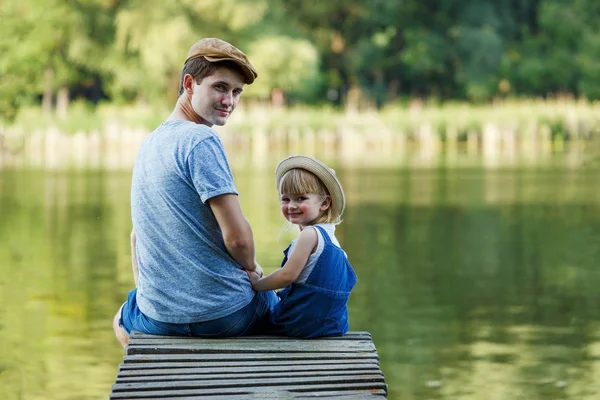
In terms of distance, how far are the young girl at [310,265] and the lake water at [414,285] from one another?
1.84 ft

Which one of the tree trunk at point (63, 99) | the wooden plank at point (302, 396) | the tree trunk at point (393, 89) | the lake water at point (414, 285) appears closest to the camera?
the wooden plank at point (302, 396)

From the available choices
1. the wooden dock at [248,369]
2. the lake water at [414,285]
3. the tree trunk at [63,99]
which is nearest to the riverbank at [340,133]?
the tree trunk at [63,99]

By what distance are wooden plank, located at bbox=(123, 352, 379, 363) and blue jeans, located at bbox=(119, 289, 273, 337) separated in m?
0.24

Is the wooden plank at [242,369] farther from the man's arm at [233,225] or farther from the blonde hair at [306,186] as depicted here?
the blonde hair at [306,186]

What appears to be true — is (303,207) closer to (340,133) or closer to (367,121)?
(340,133)

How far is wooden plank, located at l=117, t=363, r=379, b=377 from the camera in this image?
368cm

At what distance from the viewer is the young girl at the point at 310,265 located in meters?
4.21

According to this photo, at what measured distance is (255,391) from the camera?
3523mm

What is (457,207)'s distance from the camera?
16.9 meters

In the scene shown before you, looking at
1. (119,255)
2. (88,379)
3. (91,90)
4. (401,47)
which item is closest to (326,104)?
(401,47)

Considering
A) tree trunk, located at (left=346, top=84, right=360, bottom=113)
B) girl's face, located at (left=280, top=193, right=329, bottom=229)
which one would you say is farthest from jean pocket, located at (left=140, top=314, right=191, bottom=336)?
tree trunk, located at (left=346, top=84, right=360, bottom=113)

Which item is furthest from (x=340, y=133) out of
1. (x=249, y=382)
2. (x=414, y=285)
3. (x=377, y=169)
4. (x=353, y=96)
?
(x=249, y=382)

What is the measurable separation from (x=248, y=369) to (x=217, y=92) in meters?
0.93

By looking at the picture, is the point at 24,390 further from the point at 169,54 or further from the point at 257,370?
the point at 169,54
